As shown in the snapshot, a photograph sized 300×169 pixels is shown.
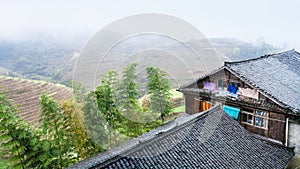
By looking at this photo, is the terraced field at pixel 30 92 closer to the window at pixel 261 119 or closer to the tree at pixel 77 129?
the tree at pixel 77 129

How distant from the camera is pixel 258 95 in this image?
30.1 ft

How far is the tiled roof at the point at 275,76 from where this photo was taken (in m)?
8.94

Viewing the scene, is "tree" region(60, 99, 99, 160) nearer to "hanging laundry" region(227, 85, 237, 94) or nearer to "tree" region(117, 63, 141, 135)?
"tree" region(117, 63, 141, 135)

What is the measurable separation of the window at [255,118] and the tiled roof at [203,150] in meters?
1.14

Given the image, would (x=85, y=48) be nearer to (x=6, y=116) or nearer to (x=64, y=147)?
(x=6, y=116)

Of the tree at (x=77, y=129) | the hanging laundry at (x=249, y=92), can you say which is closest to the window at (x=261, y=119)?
the hanging laundry at (x=249, y=92)

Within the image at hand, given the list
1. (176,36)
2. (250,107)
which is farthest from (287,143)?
(176,36)

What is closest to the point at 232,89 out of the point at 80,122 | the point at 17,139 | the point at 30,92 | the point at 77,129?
the point at 80,122

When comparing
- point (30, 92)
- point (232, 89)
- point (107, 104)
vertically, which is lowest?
point (30, 92)

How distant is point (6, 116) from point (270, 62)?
11427mm

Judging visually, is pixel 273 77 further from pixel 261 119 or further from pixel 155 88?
pixel 155 88

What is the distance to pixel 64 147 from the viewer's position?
33.1 ft

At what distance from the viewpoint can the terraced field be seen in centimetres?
2155

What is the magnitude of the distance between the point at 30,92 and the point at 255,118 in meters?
22.9
